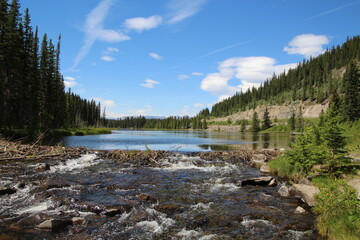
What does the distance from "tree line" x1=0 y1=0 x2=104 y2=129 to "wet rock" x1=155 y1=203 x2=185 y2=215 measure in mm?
43637

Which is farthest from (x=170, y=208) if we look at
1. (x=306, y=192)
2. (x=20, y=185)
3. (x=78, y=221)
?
(x=20, y=185)

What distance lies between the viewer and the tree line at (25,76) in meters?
42.1

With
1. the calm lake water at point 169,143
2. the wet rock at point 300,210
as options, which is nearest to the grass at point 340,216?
the wet rock at point 300,210

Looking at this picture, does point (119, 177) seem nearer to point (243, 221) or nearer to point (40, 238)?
point (40, 238)

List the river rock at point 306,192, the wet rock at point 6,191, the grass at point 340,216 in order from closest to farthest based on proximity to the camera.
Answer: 1. the grass at point 340,216
2. the river rock at point 306,192
3. the wet rock at point 6,191

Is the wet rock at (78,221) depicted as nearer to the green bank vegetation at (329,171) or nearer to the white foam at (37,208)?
the white foam at (37,208)

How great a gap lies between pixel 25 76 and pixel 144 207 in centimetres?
5391

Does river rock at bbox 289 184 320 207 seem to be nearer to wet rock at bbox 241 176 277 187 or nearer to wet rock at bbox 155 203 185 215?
wet rock at bbox 241 176 277 187

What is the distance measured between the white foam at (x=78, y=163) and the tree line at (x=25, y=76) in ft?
89.7

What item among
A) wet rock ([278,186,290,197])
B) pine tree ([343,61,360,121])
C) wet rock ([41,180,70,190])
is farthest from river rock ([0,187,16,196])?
pine tree ([343,61,360,121])

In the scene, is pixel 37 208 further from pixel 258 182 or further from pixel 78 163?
pixel 258 182

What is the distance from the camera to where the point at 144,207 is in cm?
1112

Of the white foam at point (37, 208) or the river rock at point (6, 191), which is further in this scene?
the river rock at point (6, 191)

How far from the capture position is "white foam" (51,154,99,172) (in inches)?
774
